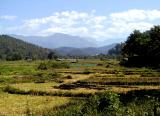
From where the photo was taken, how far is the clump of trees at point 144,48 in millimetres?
110500

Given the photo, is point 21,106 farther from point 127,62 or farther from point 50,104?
point 127,62

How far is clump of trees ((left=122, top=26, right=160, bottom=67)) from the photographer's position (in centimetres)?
11050

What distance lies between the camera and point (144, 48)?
12600 centimetres

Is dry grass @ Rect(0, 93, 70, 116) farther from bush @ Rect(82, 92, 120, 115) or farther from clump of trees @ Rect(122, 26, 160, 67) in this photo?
clump of trees @ Rect(122, 26, 160, 67)

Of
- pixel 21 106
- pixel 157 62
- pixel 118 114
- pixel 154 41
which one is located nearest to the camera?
pixel 118 114

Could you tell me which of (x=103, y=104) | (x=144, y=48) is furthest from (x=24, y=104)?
(x=144, y=48)

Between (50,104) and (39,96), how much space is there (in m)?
7.92

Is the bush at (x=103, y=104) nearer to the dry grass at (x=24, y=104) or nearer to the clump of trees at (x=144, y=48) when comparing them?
the dry grass at (x=24, y=104)

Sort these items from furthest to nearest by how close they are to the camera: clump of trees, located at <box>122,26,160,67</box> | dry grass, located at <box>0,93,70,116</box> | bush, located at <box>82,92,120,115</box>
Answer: clump of trees, located at <box>122,26,160,67</box>, dry grass, located at <box>0,93,70,116</box>, bush, located at <box>82,92,120,115</box>

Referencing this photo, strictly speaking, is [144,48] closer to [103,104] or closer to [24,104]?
[24,104]

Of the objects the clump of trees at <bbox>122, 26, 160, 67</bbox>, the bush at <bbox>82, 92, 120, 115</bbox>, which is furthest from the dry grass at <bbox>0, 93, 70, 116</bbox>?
the clump of trees at <bbox>122, 26, 160, 67</bbox>

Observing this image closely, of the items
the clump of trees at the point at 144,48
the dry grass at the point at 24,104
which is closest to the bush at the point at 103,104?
the dry grass at the point at 24,104

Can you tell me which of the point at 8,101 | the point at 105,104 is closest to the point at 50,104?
the point at 8,101

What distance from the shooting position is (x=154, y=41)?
11638cm
